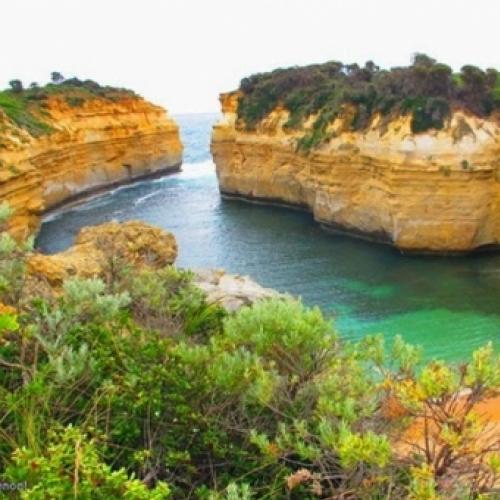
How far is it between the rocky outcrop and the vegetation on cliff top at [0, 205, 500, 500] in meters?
4.56

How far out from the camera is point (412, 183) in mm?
28391

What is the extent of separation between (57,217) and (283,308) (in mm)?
38057

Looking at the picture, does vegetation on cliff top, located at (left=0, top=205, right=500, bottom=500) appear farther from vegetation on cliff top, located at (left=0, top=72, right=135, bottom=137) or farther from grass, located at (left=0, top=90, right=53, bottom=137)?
grass, located at (left=0, top=90, right=53, bottom=137)

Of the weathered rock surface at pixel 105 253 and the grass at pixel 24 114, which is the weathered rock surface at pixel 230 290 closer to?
the weathered rock surface at pixel 105 253

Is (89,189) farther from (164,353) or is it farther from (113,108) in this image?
(164,353)

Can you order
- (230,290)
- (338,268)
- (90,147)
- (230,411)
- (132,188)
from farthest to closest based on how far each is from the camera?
1. (132,188)
2. (90,147)
3. (338,268)
4. (230,290)
5. (230,411)

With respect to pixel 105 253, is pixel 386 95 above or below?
above

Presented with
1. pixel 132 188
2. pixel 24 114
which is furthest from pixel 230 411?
pixel 132 188

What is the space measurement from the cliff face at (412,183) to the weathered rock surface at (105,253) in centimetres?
1403

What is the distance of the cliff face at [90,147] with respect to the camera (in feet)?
103

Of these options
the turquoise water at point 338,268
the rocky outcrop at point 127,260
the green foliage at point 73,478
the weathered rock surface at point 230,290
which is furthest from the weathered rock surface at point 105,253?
the green foliage at point 73,478

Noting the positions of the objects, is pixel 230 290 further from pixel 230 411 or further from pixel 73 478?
pixel 73 478

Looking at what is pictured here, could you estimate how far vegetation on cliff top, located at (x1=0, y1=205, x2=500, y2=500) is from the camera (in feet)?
16.6

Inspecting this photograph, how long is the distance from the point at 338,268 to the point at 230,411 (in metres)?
21.4
